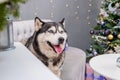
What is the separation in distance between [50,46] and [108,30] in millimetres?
1229

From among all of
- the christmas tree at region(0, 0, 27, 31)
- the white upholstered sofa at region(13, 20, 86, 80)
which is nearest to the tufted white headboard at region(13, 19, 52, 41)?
the white upholstered sofa at region(13, 20, 86, 80)

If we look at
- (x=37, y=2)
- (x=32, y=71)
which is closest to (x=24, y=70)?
(x=32, y=71)

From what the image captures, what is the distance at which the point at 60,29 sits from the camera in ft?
5.63

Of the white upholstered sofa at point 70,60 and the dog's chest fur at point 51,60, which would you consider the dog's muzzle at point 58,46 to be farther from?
the white upholstered sofa at point 70,60

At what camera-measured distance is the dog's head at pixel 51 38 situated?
5.44 feet

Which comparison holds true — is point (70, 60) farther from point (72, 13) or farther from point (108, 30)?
point (72, 13)

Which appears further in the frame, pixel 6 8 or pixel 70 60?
pixel 70 60

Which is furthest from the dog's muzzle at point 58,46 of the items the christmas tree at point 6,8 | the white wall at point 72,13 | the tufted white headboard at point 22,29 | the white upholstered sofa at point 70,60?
the white wall at point 72,13

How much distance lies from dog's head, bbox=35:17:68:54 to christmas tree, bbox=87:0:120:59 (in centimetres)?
110

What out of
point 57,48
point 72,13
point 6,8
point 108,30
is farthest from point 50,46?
point 72,13

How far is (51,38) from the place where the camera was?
1.68m

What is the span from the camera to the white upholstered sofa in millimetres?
2088

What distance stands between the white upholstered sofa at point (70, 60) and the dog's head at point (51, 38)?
46 centimetres

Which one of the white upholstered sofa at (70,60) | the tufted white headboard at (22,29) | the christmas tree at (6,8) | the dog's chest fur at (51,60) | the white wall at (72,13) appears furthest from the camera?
the white wall at (72,13)
